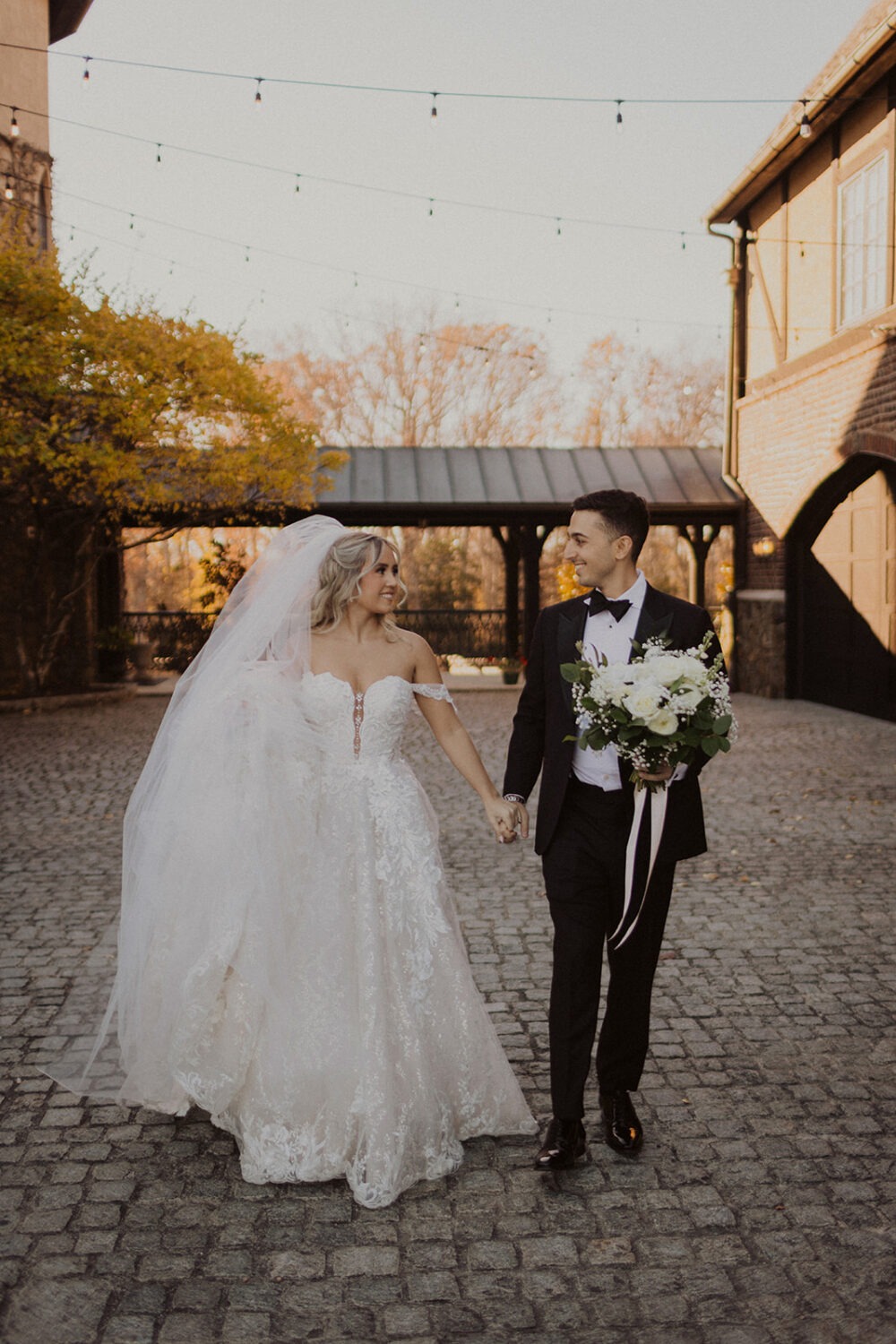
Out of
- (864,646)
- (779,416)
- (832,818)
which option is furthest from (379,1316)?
(779,416)

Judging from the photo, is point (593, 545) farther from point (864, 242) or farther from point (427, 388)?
point (427, 388)

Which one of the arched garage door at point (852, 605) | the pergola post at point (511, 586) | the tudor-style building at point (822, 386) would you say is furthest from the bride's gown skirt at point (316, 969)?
the pergola post at point (511, 586)

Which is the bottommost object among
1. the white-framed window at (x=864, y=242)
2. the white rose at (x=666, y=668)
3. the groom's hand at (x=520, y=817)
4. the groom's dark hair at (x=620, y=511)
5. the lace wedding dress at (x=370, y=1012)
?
the lace wedding dress at (x=370, y=1012)

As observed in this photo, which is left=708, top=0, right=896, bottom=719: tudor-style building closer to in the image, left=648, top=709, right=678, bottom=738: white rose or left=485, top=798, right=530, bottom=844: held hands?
left=485, top=798, right=530, bottom=844: held hands

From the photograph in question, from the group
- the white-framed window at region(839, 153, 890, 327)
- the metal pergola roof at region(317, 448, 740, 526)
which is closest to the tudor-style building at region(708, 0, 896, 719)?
the white-framed window at region(839, 153, 890, 327)

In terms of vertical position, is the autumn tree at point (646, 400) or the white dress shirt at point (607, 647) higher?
the autumn tree at point (646, 400)

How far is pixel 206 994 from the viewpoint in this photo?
3.35m

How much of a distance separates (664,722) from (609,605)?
0.56 metres

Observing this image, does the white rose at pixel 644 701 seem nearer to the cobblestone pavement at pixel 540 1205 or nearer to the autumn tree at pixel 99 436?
the cobblestone pavement at pixel 540 1205

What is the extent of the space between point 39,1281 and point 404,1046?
107 cm

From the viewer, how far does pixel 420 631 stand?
23.1 metres

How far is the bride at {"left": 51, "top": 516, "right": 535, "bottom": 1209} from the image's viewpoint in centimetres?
324

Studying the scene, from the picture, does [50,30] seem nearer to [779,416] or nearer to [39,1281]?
[779,416]

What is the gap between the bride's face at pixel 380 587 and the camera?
3.47 m
